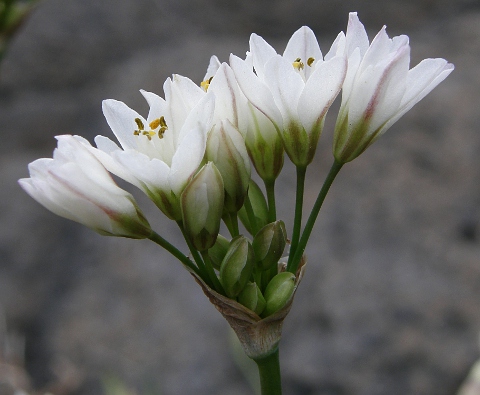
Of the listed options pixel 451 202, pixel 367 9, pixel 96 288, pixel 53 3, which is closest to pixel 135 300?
pixel 96 288

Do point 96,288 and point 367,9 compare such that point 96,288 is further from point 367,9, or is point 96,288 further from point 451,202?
point 367,9

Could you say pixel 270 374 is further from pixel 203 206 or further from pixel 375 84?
pixel 375 84

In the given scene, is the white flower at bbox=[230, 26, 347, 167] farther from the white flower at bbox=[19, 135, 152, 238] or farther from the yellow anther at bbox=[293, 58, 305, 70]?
the white flower at bbox=[19, 135, 152, 238]

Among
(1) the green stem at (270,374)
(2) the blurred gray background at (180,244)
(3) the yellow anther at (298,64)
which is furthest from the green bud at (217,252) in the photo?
(2) the blurred gray background at (180,244)

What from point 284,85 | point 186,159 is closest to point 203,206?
point 186,159

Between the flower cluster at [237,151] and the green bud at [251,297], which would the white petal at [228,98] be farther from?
the green bud at [251,297]

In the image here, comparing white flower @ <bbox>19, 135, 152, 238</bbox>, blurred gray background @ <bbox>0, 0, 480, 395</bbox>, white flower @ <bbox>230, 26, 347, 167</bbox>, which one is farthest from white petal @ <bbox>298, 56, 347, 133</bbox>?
blurred gray background @ <bbox>0, 0, 480, 395</bbox>
